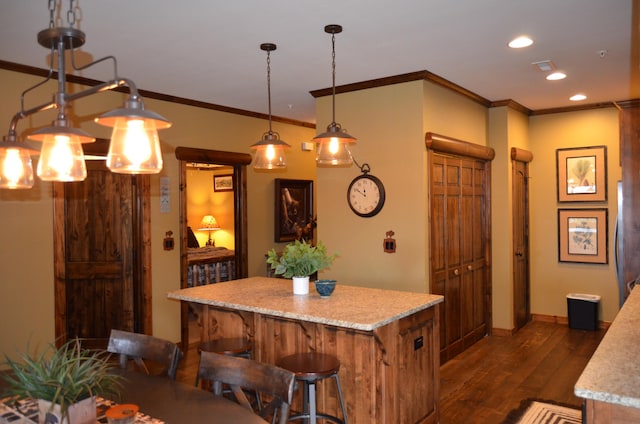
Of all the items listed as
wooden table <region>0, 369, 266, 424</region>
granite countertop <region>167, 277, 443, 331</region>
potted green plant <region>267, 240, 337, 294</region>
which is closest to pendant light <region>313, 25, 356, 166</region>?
potted green plant <region>267, 240, 337, 294</region>

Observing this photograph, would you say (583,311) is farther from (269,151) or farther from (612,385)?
(612,385)

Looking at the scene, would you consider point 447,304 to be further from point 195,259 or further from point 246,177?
point 195,259

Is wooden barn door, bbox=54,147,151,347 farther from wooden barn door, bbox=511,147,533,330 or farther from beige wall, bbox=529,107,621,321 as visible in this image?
beige wall, bbox=529,107,621,321

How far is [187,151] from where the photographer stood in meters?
5.43

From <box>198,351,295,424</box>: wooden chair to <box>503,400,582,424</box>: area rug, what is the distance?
2.25 meters

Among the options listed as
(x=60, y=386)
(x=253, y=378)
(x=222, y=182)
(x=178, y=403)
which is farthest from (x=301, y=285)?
(x=222, y=182)

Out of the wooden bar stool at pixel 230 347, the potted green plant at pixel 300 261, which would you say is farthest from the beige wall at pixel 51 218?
the potted green plant at pixel 300 261

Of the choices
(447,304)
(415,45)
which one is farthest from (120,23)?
(447,304)

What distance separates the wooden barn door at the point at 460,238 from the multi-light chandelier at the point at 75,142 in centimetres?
334

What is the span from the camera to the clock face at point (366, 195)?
4750 millimetres

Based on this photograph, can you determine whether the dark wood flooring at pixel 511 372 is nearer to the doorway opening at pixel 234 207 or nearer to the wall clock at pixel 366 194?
the wall clock at pixel 366 194

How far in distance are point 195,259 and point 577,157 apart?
4.99 metres

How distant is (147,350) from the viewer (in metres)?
2.51

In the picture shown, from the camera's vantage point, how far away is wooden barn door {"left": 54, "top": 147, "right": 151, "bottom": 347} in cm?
487
